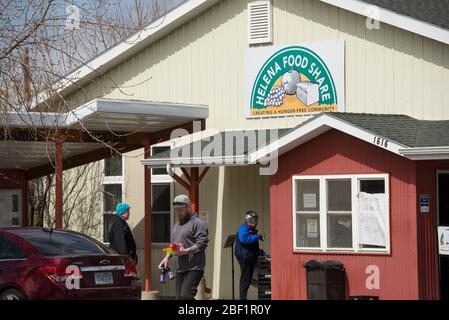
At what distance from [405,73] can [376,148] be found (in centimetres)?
205

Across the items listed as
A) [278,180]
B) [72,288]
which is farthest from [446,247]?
[72,288]

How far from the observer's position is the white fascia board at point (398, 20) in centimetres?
1769

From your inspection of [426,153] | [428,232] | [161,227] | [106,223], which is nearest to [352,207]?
→ [428,232]

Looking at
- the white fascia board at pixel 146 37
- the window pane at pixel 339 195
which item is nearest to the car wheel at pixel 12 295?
the window pane at pixel 339 195

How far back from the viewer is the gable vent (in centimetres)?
2025

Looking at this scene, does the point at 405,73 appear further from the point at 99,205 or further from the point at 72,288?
the point at 99,205

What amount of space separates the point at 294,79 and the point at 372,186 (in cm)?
359

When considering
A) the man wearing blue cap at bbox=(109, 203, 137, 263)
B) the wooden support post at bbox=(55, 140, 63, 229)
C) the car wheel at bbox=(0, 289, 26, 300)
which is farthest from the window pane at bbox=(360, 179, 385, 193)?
the car wheel at bbox=(0, 289, 26, 300)

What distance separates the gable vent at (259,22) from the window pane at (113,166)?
5646 mm

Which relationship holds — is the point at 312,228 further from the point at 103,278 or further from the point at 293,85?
the point at 103,278

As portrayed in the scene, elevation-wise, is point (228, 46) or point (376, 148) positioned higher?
point (228, 46)

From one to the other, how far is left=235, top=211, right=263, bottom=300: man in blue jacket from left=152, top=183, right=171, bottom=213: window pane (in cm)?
470

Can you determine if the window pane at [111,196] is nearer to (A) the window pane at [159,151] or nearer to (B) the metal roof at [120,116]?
(A) the window pane at [159,151]
